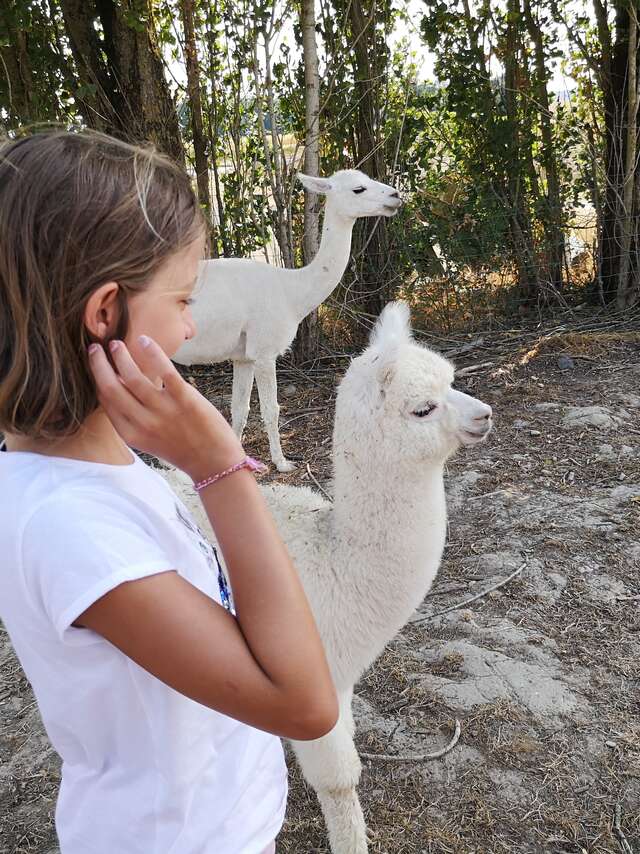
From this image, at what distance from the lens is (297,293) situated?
467cm

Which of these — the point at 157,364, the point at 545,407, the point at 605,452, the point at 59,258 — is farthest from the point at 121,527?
the point at 545,407

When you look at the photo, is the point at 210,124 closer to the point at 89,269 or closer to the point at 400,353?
the point at 400,353

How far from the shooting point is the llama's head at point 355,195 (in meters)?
4.55

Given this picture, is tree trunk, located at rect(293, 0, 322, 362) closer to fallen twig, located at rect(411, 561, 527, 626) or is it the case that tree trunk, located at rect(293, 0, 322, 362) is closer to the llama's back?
the llama's back

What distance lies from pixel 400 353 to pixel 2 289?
1343 mm

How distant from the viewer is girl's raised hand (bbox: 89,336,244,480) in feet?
2.31

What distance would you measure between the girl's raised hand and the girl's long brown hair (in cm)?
4

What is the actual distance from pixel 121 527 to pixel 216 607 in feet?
0.40

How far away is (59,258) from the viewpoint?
0.71 meters

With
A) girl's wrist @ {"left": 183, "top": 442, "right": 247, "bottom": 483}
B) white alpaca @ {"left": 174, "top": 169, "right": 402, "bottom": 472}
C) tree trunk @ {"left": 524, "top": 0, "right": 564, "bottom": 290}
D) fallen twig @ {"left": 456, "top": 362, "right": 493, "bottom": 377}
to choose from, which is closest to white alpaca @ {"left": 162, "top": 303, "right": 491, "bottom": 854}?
girl's wrist @ {"left": 183, "top": 442, "right": 247, "bottom": 483}

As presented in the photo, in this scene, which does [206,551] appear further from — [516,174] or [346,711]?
[516,174]

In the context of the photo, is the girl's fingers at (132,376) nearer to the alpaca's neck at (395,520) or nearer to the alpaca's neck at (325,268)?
the alpaca's neck at (395,520)

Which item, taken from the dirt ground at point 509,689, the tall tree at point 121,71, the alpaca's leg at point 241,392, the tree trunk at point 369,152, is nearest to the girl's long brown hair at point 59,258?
the dirt ground at point 509,689

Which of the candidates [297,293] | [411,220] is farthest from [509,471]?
[411,220]
